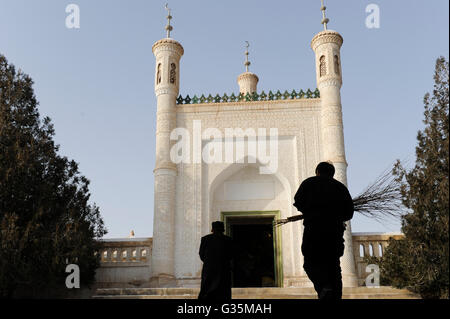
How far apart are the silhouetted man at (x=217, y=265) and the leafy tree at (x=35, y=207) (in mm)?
4190

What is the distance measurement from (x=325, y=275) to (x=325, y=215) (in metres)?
0.49

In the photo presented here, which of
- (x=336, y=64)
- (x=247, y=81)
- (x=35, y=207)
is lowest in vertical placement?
(x=35, y=207)

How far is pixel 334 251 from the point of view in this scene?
375 centimetres

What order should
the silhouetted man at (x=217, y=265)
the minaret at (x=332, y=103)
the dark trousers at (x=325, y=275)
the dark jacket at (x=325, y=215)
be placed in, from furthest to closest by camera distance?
the minaret at (x=332, y=103)
the silhouetted man at (x=217, y=265)
the dark jacket at (x=325, y=215)
the dark trousers at (x=325, y=275)

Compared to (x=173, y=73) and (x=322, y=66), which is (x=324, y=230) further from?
(x=173, y=73)

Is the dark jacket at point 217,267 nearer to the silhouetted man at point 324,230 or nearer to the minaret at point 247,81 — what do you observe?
the silhouetted man at point 324,230

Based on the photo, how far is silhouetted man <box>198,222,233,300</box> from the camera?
5.74m

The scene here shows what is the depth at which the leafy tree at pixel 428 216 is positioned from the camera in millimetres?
8133

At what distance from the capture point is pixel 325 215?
3.78 m

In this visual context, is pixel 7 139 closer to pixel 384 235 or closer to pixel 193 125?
pixel 193 125

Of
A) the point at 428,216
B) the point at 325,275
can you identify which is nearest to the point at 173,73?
the point at 428,216

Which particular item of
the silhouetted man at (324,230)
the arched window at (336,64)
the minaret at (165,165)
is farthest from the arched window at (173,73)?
the silhouetted man at (324,230)

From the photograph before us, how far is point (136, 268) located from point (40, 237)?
10.0ft
